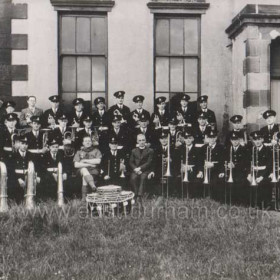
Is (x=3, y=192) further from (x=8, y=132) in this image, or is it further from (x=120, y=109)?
(x=120, y=109)

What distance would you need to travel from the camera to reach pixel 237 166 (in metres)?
10.6

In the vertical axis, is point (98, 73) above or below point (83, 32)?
below

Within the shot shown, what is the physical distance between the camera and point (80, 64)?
13.0 m

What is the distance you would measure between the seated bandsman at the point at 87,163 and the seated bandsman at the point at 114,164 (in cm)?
34

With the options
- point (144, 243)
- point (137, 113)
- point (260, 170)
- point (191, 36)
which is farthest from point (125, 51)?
point (144, 243)

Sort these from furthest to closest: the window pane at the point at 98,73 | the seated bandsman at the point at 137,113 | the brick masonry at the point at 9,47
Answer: the window pane at the point at 98,73, the brick masonry at the point at 9,47, the seated bandsman at the point at 137,113

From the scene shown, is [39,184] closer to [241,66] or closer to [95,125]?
[95,125]

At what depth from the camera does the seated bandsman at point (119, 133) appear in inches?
438

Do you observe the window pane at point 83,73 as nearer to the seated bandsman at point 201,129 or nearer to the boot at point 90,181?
the seated bandsman at point 201,129

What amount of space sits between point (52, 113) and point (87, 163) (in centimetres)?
183

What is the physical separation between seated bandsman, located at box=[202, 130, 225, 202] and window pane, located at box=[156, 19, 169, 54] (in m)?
2.80

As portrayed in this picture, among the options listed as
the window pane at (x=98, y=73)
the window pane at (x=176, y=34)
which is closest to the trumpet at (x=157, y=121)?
the window pane at (x=98, y=73)

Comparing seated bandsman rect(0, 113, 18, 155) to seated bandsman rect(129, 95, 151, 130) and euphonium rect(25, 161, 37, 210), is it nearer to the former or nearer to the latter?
euphonium rect(25, 161, 37, 210)

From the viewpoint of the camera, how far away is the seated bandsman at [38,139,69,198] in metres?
10.3
